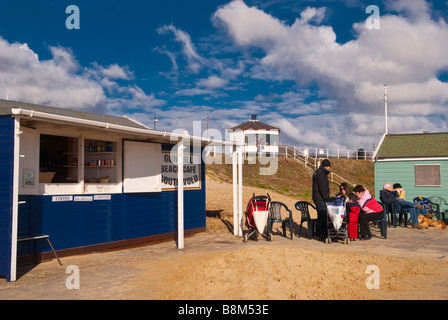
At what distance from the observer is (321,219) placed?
10359mm

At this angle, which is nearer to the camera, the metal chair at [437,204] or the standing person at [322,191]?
the standing person at [322,191]

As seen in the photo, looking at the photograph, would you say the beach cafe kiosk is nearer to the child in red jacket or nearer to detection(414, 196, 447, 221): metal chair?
the child in red jacket

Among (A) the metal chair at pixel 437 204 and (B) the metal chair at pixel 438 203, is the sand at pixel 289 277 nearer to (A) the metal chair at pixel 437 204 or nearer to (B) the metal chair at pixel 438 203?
(A) the metal chair at pixel 437 204

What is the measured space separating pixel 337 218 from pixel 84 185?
215 inches

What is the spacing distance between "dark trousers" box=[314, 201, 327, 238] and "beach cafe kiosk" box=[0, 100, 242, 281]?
214 centimetres

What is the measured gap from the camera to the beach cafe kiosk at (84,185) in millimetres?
6438

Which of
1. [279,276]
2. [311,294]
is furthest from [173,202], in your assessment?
[311,294]

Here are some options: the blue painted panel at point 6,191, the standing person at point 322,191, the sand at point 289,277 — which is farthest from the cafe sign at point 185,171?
the blue painted panel at point 6,191

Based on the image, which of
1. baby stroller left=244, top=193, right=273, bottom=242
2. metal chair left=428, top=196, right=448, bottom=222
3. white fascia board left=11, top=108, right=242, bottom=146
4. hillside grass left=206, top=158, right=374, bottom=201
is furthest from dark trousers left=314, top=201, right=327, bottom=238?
hillside grass left=206, top=158, right=374, bottom=201

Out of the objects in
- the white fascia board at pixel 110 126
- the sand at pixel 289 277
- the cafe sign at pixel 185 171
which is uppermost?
the white fascia board at pixel 110 126

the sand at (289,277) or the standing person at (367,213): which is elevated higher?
the standing person at (367,213)

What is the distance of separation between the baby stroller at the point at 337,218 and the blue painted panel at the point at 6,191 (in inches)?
254

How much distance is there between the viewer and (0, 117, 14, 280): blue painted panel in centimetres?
629

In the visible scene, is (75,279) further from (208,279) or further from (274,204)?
(274,204)
